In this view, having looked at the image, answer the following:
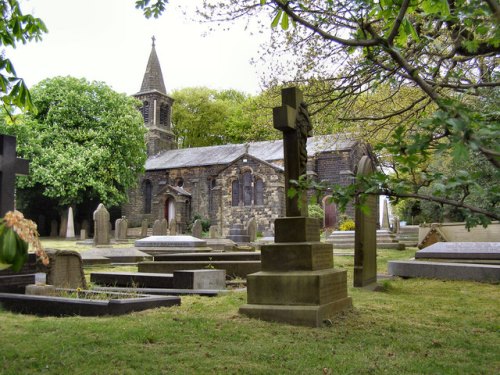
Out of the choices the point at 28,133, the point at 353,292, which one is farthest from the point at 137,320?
the point at 28,133

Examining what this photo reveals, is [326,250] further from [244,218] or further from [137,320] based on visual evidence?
[244,218]

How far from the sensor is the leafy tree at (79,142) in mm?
33969

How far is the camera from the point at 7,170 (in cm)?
741

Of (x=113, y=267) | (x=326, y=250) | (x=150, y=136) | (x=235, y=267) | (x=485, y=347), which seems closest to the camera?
(x=485, y=347)

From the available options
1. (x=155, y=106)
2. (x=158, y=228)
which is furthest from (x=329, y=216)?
(x=155, y=106)

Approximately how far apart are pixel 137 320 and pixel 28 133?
32220 mm

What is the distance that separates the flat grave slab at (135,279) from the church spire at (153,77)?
42768mm

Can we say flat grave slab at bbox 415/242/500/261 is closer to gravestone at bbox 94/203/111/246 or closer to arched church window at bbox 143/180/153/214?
gravestone at bbox 94/203/111/246

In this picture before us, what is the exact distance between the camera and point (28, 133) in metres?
34.1

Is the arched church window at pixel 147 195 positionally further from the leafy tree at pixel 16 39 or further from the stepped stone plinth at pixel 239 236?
the leafy tree at pixel 16 39

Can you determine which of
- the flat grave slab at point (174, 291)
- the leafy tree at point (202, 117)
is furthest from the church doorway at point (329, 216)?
the flat grave slab at point (174, 291)

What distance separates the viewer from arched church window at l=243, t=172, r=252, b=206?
4044 cm

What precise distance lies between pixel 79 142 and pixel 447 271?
31.8 metres

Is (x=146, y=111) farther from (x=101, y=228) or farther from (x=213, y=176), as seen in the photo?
(x=101, y=228)
